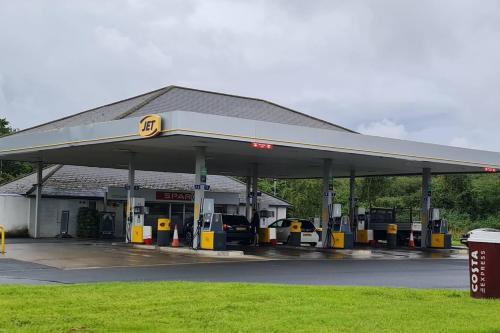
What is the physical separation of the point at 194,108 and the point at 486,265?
17.2 metres

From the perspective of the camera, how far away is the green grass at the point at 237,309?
815 cm

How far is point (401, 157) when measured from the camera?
27.9m

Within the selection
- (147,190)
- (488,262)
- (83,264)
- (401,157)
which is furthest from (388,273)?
(147,190)

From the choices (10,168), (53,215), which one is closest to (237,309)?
(53,215)

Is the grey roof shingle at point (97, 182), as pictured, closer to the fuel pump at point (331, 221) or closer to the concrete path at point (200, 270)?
the concrete path at point (200, 270)

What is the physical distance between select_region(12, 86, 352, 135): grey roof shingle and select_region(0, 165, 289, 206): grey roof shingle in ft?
18.2

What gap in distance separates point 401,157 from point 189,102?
885 centimetres

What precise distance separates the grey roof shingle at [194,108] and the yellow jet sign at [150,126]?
2.81 m

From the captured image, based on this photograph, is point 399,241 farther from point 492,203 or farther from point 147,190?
point 492,203

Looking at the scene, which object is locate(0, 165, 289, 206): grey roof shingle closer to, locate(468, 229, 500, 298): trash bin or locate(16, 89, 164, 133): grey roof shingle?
locate(16, 89, 164, 133): grey roof shingle

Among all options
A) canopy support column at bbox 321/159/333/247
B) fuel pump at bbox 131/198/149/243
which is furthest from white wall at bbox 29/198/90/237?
canopy support column at bbox 321/159/333/247

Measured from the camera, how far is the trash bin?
10742 mm

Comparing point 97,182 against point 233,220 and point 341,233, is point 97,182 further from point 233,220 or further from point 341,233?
point 341,233

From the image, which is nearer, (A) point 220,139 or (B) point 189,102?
(A) point 220,139
